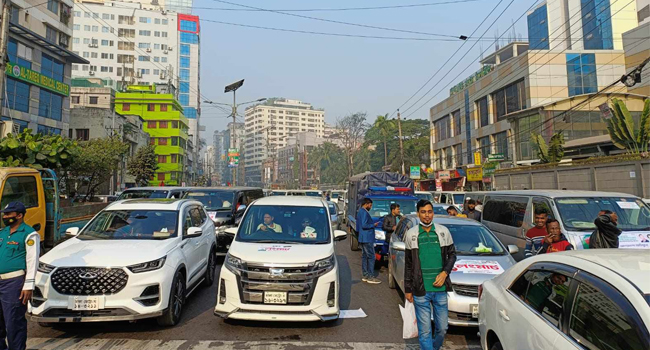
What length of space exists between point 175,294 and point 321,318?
Answer: 83.1 inches

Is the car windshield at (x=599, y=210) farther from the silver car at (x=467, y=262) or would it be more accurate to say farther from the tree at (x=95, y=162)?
the tree at (x=95, y=162)

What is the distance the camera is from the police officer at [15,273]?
397 centimetres

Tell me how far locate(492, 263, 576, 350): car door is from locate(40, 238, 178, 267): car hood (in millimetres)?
4239

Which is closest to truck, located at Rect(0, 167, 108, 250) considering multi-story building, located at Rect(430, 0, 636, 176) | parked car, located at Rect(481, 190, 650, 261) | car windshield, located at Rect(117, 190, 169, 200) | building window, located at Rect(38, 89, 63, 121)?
car windshield, located at Rect(117, 190, 169, 200)

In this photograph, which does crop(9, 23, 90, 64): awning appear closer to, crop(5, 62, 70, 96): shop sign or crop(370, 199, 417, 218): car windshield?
crop(5, 62, 70, 96): shop sign

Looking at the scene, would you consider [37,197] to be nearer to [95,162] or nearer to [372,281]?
[372,281]

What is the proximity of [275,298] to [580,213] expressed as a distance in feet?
19.7

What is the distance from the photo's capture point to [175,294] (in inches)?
215

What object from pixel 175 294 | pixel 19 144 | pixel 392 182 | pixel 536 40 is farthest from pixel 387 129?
pixel 175 294

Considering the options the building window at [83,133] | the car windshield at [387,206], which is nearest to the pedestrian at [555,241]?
the car windshield at [387,206]

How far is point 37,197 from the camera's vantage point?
884 cm

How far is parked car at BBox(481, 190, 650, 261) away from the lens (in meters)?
6.76

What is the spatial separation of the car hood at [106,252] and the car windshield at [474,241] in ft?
14.9

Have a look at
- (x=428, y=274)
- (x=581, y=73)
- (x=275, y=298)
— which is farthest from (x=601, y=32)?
(x=275, y=298)
